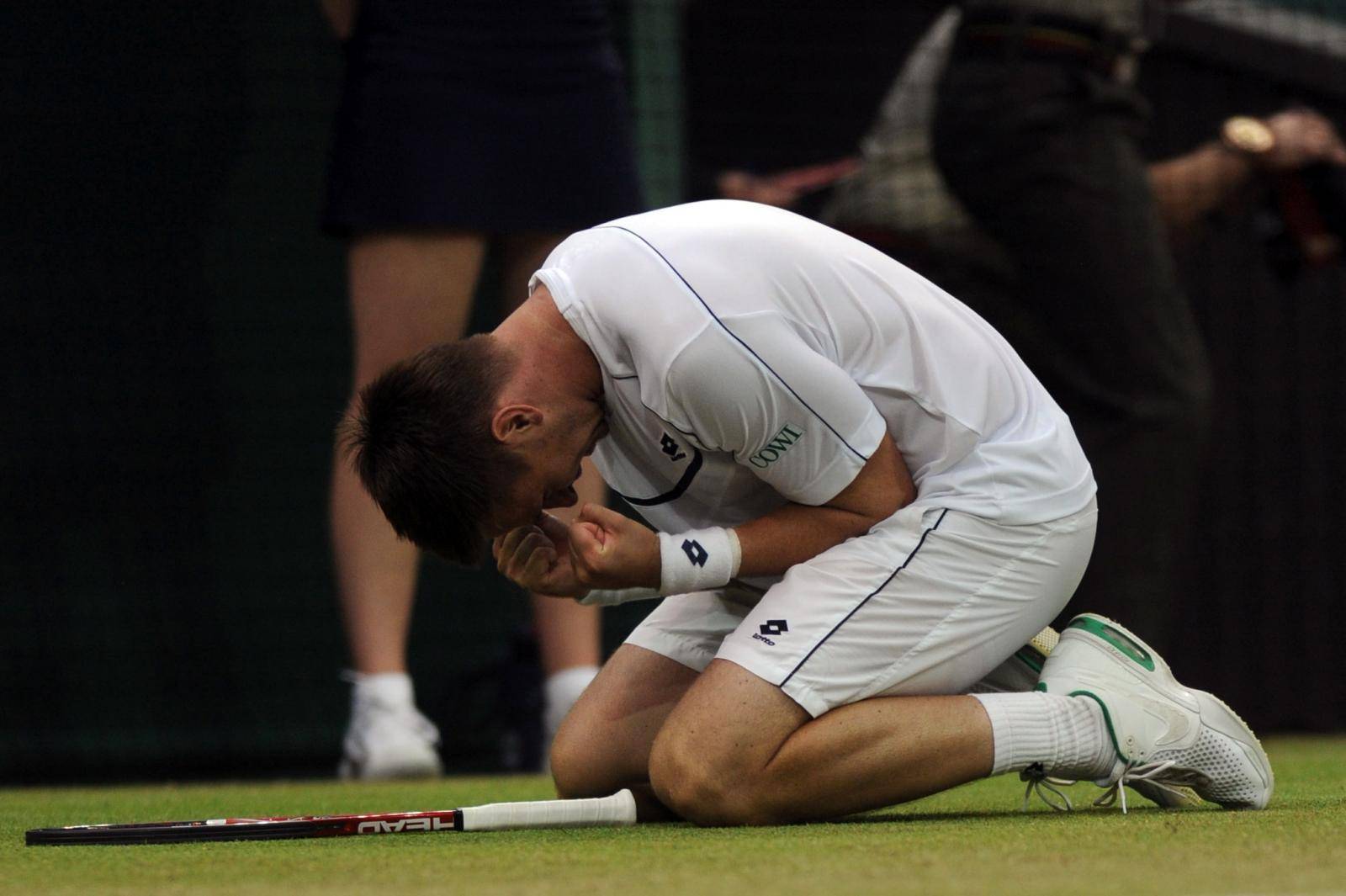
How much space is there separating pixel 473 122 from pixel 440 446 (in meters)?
1.52

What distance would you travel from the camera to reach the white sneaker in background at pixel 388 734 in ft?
11.2

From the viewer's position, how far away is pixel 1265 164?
4.43 metres

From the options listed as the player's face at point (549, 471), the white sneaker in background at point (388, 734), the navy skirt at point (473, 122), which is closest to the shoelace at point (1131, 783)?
the player's face at point (549, 471)

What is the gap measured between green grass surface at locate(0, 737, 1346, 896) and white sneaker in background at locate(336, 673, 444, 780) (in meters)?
0.80

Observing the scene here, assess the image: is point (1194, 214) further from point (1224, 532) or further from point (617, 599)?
point (617, 599)

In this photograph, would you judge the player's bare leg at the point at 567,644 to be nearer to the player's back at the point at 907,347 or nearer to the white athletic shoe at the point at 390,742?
the white athletic shoe at the point at 390,742

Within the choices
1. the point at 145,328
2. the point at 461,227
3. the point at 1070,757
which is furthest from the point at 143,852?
the point at 145,328

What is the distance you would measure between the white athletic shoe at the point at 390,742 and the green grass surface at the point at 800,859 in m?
0.80

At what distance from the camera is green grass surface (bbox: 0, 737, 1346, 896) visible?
1735 mm

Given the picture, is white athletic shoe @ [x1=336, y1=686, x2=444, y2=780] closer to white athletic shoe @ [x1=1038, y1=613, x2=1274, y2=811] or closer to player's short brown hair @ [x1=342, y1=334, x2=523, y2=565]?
player's short brown hair @ [x1=342, y1=334, x2=523, y2=565]

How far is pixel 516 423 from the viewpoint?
234 centimetres

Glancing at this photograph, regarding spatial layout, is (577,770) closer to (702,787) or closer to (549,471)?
(702,787)

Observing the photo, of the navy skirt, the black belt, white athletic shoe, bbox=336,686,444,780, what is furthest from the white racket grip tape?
the black belt

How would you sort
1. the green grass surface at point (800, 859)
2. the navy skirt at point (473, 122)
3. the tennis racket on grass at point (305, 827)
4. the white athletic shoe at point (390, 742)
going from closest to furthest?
the green grass surface at point (800, 859) → the tennis racket on grass at point (305, 827) → the white athletic shoe at point (390, 742) → the navy skirt at point (473, 122)
